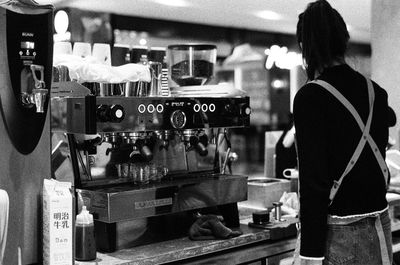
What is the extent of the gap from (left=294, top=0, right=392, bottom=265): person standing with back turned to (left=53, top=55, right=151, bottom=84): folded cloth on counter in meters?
0.68

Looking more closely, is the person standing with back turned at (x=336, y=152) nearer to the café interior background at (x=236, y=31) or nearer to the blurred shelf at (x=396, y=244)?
the blurred shelf at (x=396, y=244)

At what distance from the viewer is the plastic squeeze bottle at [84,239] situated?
2148 millimetres

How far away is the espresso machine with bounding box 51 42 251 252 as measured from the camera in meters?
2.21

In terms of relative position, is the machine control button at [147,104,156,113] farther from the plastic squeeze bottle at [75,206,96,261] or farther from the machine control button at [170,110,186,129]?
the plastic squeeze bottle at [75,206,96,261]

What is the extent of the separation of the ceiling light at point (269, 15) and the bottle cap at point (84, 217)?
243 inches

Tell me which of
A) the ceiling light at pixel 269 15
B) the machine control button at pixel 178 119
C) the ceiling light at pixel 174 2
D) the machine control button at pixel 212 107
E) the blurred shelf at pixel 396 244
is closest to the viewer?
the machine control button at pixel 178 119

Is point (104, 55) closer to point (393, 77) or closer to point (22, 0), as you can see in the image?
point (22, 0)

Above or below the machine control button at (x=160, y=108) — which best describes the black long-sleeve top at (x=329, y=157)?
below

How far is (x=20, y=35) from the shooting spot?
6.54 feet

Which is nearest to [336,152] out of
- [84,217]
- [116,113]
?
[116,113]

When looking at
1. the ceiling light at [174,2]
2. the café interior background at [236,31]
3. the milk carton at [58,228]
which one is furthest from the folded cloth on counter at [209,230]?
the ceiling light at [174,2]

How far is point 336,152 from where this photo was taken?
1985 mm

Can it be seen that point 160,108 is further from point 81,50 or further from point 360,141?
point 360,141

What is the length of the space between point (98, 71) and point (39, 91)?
1.29ft
